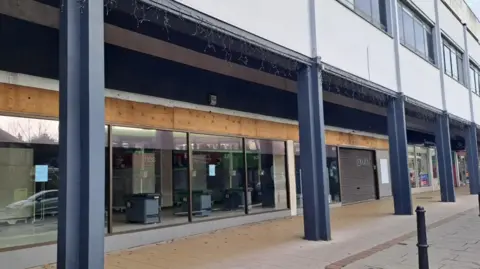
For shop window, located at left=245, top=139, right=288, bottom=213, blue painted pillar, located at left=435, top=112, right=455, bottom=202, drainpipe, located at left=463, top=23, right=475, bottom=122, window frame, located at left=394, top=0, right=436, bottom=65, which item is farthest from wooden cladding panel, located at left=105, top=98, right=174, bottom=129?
drainpipe, located at left=463, top=23, right=475, bottom=122

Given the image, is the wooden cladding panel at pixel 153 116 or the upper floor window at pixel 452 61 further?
the upper floor window at pixel 452 61

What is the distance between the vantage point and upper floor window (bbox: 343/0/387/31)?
1162 cm

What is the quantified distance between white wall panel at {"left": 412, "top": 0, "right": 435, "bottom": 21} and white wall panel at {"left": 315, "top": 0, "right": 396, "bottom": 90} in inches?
160

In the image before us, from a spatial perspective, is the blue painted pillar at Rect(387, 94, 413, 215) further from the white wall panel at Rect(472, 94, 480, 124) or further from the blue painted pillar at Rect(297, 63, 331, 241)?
the white wall panel at Rect(472, 94, 480, 124)

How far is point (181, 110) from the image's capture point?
1000 cm

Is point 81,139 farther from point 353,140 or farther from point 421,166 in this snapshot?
point 421,166

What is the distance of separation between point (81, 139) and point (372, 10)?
10.7 metres

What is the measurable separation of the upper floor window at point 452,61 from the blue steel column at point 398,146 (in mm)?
6794

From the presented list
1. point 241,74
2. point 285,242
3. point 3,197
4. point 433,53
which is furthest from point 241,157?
point 433,53

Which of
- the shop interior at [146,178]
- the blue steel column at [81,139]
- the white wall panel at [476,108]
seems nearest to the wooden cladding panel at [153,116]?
the shop interior at [146,178]

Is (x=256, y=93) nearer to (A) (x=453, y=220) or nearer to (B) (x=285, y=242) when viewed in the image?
(B) (x=285, y=242)

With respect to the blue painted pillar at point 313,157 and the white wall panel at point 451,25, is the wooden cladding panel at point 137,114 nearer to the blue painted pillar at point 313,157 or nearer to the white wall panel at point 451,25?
the blue painted pillar at point 313,157

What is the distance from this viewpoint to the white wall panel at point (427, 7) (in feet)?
53.8

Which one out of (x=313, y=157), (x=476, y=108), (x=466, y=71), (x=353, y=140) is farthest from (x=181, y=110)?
(x=476, y=108)
